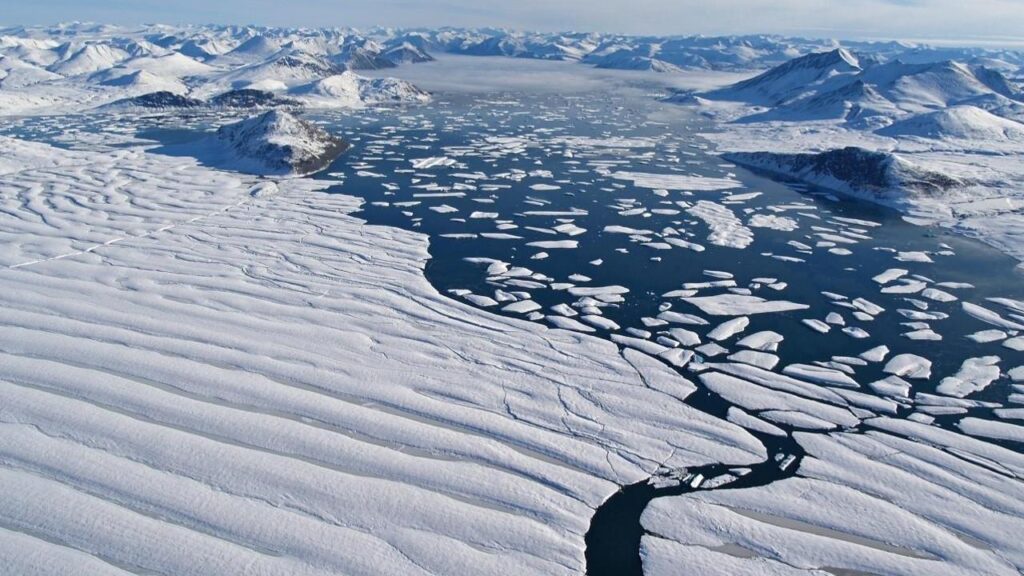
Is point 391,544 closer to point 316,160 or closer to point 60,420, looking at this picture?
point 60,420

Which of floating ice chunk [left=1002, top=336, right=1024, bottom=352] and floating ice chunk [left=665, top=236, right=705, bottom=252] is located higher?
floating ice chunk [left=665, top=236, right=705, bottom=252]

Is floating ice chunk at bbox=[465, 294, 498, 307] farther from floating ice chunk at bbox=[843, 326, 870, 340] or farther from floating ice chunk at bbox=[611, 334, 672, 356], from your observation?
floating ice chunk at bbox=[843, 326, 870, 340]

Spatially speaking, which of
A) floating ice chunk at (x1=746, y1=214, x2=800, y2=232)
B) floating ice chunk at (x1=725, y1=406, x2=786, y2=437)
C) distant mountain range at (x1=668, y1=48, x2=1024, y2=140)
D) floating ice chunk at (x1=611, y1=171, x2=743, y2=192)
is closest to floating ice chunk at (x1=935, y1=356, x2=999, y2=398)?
floating ice chunk at (x1=725, y1=406, x2=786, y2=437)

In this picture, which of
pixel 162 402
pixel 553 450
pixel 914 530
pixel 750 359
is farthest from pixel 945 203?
pixel 162 402

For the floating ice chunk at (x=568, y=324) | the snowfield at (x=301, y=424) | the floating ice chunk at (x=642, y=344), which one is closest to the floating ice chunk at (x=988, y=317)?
the floating ice chunk at (x=642, y=344)

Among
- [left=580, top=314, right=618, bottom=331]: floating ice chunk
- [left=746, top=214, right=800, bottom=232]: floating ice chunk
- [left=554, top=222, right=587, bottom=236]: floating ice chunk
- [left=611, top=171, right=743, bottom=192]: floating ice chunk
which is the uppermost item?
[left=611, top=171, right=743, bottom=192]: floating ice chunk
